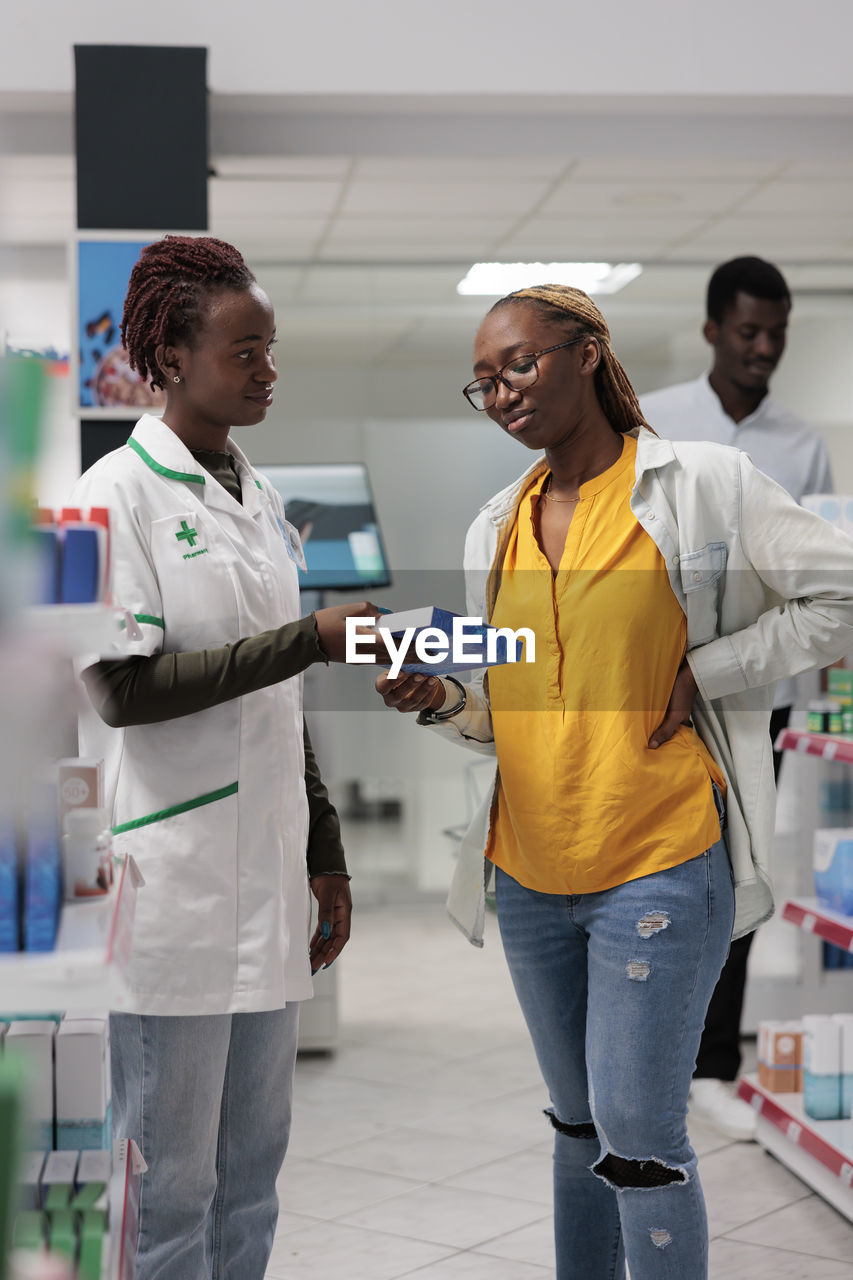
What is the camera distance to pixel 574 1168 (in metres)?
1.98

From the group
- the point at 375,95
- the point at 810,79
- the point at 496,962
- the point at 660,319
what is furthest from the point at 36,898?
the point at 660,319

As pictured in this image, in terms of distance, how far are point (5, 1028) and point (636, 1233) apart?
0.85 metres

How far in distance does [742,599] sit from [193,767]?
81cm

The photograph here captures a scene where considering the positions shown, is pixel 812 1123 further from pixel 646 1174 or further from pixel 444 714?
pixel 444 714

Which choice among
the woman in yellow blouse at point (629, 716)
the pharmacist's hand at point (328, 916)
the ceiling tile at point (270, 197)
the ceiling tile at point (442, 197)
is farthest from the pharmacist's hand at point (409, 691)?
the ceiling tile at point (442, 197)

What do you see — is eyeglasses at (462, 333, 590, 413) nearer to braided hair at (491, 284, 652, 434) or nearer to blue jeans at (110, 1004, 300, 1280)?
braided hair at (491, 284, 652, 434)

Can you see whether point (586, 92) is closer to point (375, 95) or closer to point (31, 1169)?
point (375, 95)

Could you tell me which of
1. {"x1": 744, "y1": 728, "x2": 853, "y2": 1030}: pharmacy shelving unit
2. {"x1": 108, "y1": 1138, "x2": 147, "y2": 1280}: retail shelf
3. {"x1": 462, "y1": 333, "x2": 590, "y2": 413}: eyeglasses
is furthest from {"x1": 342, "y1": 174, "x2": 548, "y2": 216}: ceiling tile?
{"x1": 108, "y1": 1138, "x2": 147, "y2": 1280}: retail shelf

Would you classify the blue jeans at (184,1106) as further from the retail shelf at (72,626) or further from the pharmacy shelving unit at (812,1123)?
the pharmacy shelving unit at (812,1123)

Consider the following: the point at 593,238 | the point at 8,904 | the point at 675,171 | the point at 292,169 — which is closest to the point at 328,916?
the point at 8,904

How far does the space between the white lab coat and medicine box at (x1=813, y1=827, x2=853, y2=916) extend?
1852mm

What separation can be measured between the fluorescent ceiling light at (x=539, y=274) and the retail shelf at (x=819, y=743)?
345cm

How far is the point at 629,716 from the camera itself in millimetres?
1816

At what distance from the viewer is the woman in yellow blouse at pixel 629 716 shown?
5.81 ft
